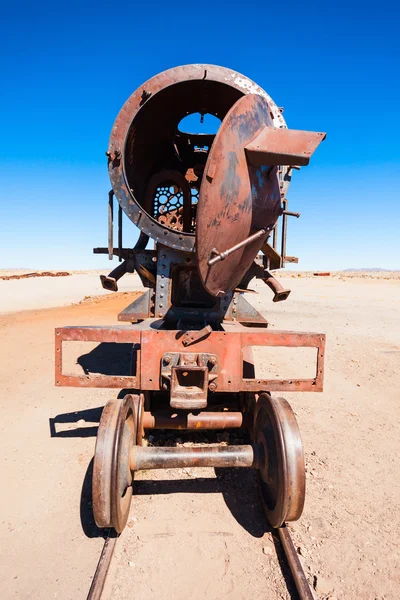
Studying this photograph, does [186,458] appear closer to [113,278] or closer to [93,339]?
[93,339]

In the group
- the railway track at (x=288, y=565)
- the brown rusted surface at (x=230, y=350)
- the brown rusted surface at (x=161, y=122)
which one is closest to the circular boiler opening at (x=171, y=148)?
the brown rusted surface at (x=161, y=122)

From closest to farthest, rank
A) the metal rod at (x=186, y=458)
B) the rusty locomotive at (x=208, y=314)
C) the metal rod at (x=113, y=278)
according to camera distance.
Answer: the rusty locomotive at (x=208, y=314) → the metal rod at (x=186, y=458) → the metal rod at (x=113, y=278)

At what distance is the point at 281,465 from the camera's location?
278 centimetres

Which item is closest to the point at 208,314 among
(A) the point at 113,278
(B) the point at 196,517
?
(A) the point at 113,278

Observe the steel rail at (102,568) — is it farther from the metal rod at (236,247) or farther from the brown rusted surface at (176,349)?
the metal rod at (236,247)

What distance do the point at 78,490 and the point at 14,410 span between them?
2289mm

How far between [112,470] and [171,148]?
458 centimetres

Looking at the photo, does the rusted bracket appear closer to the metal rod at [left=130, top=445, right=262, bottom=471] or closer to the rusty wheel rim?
the rusty wheel rim

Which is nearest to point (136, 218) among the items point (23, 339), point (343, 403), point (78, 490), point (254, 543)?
point (78, 490)

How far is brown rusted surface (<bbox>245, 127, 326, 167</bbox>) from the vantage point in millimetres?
2461

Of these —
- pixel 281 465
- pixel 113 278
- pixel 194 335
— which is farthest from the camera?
pixel 113 278

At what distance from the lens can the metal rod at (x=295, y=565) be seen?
2.34 meters

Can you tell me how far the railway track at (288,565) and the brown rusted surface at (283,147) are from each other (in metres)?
2.63

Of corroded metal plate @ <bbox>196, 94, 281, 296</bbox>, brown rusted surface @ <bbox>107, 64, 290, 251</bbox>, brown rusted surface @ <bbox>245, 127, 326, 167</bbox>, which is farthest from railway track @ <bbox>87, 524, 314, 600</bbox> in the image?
brown rusted surface @ <bbox>245, 127, 326, 167</bbox>
